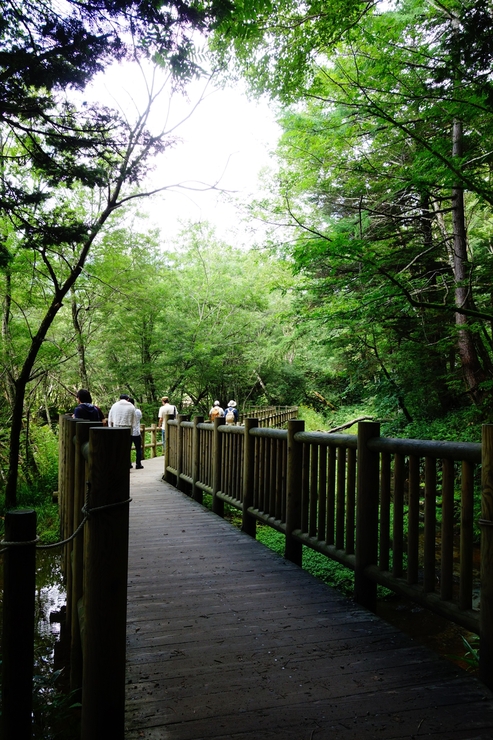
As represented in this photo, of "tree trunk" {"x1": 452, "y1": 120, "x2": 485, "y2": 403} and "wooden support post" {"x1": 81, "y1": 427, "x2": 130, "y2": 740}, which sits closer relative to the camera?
"wooden support post" {"x1": 81, "y1": 427, "x2": 130, "y2": 740}

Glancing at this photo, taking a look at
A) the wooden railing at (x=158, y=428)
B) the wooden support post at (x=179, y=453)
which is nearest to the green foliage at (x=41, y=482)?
the wooden support post at (x=179, y=453)

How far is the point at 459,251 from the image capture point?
8547mm

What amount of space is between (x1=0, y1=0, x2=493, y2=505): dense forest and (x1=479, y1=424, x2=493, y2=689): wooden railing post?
11.5ft

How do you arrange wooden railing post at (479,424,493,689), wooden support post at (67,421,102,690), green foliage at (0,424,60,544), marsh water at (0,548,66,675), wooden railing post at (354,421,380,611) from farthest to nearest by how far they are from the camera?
green foliage at (0,424,60,544)
marsh water at (0,548,66,675)
wooden railing post at (354,421,380,611)
wooden support post at (67,421,102,690)
wooden railing post at (479,424,493,689)

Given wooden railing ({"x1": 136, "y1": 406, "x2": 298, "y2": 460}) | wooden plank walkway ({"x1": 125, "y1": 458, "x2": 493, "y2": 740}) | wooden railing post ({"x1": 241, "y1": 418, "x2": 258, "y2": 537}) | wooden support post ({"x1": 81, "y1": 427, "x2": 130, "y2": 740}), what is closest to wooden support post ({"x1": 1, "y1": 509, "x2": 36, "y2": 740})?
wooden support post ({"x1": 81, "y1": 427, "x2": 130, "y2": 740})

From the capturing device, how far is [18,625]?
1.73 meters

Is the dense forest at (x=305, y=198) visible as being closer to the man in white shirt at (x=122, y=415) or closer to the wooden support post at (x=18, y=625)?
the man in white shirt at (x=122, y=415)

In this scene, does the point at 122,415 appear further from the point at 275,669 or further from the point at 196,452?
the point at 275,669

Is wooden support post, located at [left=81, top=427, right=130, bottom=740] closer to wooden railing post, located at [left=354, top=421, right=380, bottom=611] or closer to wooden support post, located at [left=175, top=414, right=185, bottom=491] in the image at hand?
wooden railing post, located at [left=354, top=421, right=380, bottom=611]

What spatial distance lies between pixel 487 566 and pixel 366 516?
3.86 feet

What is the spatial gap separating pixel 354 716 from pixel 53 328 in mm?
17239

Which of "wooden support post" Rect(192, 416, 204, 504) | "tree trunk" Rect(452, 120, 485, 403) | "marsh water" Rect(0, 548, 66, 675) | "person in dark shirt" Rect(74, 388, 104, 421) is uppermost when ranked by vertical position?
"tree trunk" Rect(452, 120, 485, 403)

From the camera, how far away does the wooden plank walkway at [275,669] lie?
2.06m

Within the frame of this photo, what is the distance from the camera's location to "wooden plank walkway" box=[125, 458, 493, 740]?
2.06 m
